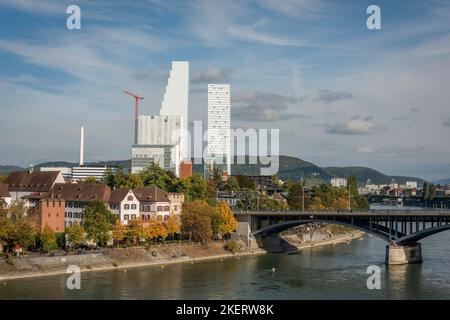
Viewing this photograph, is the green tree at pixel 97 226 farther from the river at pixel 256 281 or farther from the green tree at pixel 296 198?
the green tree at pixel 296 198

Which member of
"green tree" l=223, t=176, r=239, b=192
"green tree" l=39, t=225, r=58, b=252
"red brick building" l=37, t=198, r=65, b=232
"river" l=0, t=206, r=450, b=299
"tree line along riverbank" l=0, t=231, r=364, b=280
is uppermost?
"green tree" l=223, t=176, r=239, b=192

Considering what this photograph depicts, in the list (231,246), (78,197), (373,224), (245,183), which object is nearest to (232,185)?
(245,183)

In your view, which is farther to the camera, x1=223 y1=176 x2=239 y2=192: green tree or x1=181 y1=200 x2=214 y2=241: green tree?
x1=223 y1=176 x2=239 y2=192: green tree

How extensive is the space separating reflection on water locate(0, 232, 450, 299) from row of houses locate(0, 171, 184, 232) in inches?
515

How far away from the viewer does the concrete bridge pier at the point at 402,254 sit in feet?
252

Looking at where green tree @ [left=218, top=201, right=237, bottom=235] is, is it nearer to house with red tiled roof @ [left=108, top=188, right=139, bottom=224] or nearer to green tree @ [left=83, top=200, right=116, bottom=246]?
house with red tiled roof @ [left=108, top=188, right=139, bottom=224]

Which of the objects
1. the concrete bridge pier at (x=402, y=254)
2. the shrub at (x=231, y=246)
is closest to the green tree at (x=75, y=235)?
the shrub at (x=231, y=246)

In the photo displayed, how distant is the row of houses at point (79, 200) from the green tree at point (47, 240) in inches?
276

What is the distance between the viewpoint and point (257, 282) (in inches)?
2506

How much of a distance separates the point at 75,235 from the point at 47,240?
3.08 meters

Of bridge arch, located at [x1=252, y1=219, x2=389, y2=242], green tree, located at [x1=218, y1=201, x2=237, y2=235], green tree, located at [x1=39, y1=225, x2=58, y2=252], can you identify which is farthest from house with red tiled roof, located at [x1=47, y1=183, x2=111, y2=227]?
bridge arch, located at [x1=252, y1=219, x2=389, y2=242]

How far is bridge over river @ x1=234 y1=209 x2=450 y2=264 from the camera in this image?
76875 mm

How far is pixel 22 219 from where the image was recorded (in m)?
68.8

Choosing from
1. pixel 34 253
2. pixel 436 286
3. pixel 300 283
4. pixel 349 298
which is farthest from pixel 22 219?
pixel 436 286
